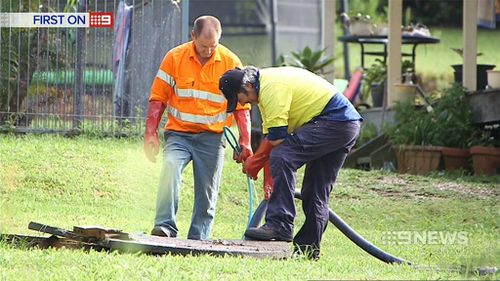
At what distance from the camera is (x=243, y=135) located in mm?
10531

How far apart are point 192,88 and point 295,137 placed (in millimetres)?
1407

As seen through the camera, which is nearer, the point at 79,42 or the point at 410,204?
the point at 410,204

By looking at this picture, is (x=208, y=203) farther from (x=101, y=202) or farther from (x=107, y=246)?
(x=101, y=202)

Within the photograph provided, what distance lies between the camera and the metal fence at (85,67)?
51.0 feet

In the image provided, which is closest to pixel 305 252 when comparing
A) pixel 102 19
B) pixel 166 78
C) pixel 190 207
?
pixel 166 78

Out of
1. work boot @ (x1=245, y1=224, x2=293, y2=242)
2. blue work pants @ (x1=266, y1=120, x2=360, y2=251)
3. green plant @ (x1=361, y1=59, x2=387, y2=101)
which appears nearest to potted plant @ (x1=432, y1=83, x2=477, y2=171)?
green plant @ (x1=361, y1=59, x2=387, y2=101)

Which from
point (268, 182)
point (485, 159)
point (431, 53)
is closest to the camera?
point (268, 182)

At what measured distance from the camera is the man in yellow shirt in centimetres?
937

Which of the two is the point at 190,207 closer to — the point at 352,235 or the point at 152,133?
the point at 152,133

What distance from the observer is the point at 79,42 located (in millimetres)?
15586

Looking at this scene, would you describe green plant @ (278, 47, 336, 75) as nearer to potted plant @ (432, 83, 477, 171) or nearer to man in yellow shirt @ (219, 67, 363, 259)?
potted plant @ (432, 83, 477, 171)

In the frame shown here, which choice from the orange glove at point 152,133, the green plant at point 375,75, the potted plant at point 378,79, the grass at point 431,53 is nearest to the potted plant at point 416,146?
the potted plant at point 378,79

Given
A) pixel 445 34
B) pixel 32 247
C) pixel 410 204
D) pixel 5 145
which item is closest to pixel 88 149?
pixel 5 145

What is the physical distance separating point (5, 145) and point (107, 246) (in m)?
5.71
